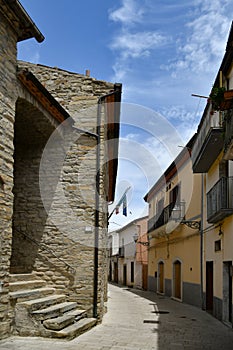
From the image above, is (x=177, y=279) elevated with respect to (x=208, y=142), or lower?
lower

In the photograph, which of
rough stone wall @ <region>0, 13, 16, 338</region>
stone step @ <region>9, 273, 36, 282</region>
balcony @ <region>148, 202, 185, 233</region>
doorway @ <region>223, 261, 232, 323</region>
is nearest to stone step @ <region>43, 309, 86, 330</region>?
rough stone wall @ <region>0, 13, 16, 338</region>

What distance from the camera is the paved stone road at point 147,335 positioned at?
6.96 metres

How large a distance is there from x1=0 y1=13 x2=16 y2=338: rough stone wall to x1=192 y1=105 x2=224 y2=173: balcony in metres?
4.86

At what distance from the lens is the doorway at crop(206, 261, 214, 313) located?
42.7 ft

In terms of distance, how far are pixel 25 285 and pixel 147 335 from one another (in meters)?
2.70

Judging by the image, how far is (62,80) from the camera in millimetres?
10641

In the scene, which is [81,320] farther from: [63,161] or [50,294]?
[63,161]

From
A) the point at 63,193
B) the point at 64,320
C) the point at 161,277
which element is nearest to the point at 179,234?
the point at 161,277

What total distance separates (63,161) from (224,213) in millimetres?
4034

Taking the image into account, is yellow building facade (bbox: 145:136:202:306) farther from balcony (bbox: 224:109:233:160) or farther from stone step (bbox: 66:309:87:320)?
balcony (bbox: 224:109:233:160)

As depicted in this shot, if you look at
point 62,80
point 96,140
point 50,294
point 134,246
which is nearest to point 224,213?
point 96,140

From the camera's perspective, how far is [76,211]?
987 cm

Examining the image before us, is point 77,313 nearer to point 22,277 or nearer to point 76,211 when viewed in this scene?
point 22,277

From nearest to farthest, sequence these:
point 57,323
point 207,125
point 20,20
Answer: point 20,20
point 57,323
point 207,125
